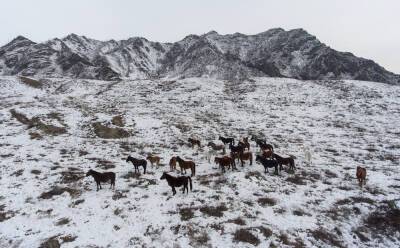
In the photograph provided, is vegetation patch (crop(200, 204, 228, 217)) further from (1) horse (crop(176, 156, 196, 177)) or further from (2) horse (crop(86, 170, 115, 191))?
(2) horse (crop(86, 170, 115, 191))

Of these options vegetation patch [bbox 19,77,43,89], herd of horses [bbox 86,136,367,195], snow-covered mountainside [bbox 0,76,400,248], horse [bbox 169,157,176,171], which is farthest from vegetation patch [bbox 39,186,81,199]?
vegetation patch [bbox 19,77,43,89]

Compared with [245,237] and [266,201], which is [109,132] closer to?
[266,201]

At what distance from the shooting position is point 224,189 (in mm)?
19453

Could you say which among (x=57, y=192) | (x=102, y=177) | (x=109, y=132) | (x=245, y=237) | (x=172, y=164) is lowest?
(x=245, y=237)

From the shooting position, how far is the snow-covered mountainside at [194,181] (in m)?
14.9

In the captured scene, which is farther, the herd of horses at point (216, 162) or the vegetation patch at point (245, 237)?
the herd of horses at point (216, 162)

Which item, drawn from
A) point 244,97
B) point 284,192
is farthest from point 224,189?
point 244,97

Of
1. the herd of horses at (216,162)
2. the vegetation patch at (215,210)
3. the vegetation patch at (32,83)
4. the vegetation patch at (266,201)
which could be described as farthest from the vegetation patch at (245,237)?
the vegetation patch at (32,83)

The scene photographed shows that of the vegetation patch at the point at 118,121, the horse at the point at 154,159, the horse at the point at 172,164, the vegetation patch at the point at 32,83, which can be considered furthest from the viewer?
the vegetation patch at the point at 32,83

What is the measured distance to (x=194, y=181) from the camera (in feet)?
69.1

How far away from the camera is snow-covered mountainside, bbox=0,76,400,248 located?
14906 millimetres

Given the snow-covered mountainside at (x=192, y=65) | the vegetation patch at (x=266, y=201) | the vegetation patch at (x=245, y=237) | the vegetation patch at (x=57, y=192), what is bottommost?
the vegetation patch at (x=245, y=237)

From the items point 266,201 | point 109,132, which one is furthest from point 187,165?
point 109,132

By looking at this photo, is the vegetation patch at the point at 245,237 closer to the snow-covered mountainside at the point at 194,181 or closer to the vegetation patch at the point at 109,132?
the snow-covered mountainside at the point at 194,181
